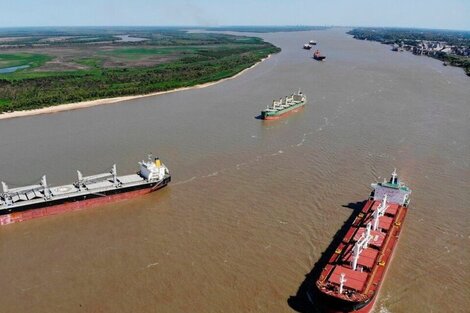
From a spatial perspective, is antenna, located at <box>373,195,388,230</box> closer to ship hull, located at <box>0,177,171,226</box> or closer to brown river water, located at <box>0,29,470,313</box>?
brown river water, located at <box>0,29,470,313</box>

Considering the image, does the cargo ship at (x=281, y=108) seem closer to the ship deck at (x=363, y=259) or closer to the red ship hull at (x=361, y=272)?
the ship deck at (x=363, y=259)

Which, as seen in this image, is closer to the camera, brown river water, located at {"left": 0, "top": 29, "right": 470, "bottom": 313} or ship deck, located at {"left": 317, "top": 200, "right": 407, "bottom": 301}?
ship deck, located at {"left": 317, "top": 200, "right": 407, "bottom": 301}

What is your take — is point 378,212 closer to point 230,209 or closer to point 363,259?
point 363,259

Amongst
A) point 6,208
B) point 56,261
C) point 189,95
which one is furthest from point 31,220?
point 189,95

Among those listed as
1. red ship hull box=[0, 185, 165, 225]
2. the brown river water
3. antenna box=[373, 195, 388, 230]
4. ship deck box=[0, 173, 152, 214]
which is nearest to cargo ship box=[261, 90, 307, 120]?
the brown river water

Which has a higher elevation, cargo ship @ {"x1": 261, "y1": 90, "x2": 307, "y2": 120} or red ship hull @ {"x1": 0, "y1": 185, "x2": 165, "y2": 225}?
cargo ship @ {"x1": 261, "y1": 90, "x2": 307, "y2": 120}

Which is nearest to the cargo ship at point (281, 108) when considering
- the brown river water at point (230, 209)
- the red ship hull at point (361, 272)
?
the brown river water at point (230, 209)
